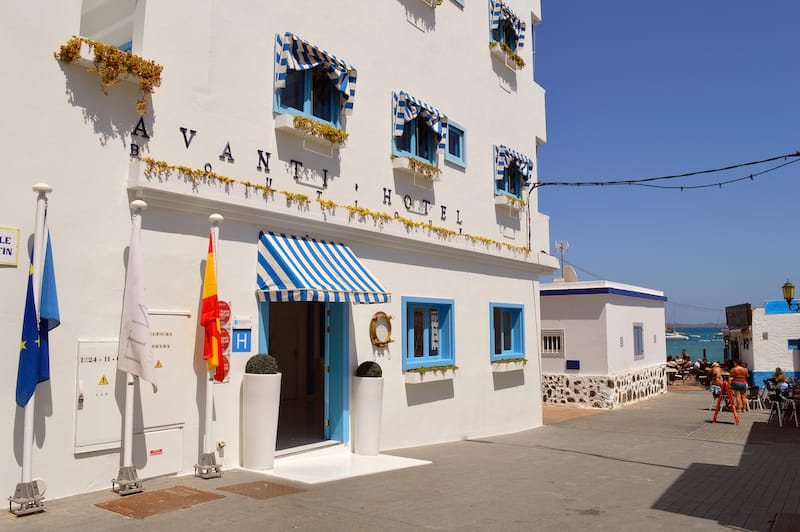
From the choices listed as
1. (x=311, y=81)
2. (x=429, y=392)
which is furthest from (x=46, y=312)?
(x=429, y=392)

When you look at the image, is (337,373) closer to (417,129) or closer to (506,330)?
(417,129)

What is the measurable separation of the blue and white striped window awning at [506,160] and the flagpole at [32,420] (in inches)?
444

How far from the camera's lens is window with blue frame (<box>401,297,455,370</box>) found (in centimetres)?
1294

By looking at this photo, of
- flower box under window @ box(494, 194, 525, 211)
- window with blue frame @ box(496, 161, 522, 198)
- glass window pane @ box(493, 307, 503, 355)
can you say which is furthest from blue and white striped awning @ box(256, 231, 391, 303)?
window with blue frame @ box(496, 161, 522, 198)

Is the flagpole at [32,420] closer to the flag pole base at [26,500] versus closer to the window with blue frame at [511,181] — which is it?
the flag pole base at [26,500]

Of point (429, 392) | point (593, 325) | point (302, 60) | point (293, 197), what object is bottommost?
point (429, 392)

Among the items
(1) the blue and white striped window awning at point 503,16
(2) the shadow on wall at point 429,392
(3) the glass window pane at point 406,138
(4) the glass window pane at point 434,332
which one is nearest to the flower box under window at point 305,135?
(3) the glass window pane at point 406,138

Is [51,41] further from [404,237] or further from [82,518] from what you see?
[404,237]

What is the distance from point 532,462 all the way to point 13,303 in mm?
8283

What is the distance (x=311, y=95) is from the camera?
35.9 ft

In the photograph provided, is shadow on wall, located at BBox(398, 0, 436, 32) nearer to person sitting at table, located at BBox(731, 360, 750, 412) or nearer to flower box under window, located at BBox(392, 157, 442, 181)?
flower box under window, located at BBox(392, 157, 442, 181)

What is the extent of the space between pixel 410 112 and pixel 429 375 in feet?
16.9

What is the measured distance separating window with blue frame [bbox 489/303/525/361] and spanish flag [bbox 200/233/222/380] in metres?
9.25

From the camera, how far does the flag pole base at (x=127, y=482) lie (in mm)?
7543
